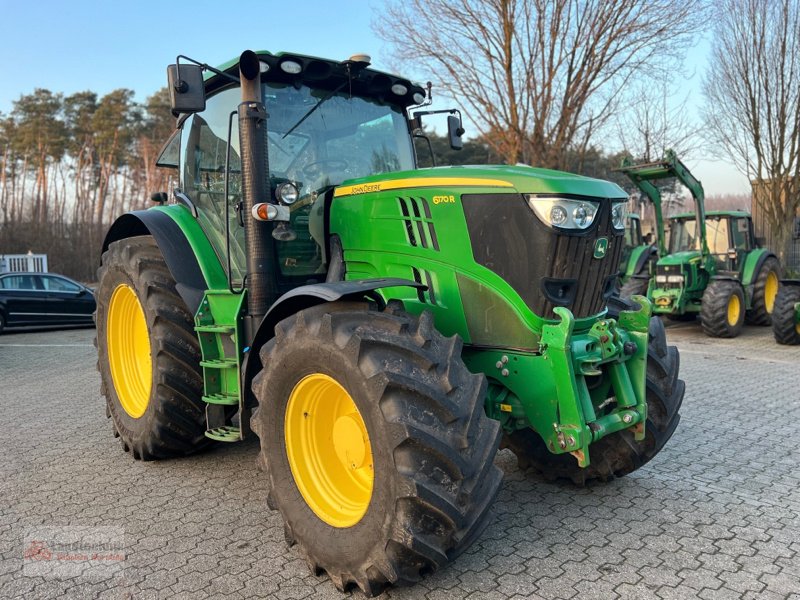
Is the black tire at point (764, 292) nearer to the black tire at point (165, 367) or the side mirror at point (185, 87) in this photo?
the black tire at point (165, 367)

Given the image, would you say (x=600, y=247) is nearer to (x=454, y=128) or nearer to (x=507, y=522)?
(x=507, y=522)

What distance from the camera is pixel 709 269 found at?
12203 millimetres

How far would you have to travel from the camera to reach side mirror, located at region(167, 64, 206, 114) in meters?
3.59

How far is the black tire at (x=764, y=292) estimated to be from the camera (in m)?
12.2

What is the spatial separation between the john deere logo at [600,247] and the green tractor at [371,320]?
0.01 meters

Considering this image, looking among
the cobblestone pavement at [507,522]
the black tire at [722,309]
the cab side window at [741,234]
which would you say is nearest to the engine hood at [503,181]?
the cobblestone pavement at [507,522]

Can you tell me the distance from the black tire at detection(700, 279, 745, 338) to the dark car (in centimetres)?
1315

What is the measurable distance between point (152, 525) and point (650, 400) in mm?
2956

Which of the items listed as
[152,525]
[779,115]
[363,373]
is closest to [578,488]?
[363,373]

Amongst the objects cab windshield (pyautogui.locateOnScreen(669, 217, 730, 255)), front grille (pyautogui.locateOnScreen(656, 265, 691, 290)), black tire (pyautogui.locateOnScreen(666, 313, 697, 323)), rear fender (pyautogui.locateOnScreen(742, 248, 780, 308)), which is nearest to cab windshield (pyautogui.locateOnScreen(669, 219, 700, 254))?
cab windshield (pyautogui.locateOnScreen(669, 217, 730, 255))

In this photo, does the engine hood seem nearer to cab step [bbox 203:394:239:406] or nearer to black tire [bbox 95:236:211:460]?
cab step [bbox 203:394:239:406]

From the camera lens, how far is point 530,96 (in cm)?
1555

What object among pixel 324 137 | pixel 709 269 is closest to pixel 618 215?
pixel 324 137

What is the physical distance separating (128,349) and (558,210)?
370cm
